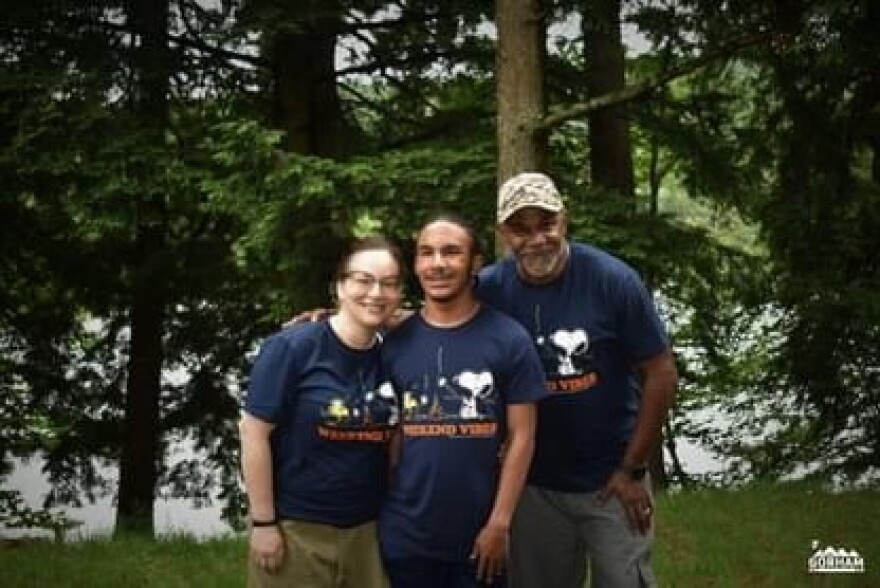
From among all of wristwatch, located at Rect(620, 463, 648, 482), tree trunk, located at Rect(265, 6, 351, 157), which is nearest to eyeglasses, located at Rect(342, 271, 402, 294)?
wristwatch, located at Rect(620, 463, 648, 482)

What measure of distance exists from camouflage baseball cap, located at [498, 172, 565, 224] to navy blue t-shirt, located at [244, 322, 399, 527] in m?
0.66

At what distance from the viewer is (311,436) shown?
304 centimetres

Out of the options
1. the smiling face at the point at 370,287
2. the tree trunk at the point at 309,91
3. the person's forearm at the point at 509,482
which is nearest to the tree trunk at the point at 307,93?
the tree trunk at the point at 309,91

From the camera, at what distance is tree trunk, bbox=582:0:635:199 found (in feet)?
29.9

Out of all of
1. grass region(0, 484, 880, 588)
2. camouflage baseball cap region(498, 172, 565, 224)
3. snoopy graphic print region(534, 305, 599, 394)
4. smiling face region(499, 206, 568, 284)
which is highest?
camouflage baseball cap region(498, 172, 565, 224)

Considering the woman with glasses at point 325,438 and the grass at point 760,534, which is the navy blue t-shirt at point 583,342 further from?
the grass at point 760,534

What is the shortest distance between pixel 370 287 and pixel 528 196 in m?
0.62

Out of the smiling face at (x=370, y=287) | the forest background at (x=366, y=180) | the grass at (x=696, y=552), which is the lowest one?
the grass at (x=696, y=552)

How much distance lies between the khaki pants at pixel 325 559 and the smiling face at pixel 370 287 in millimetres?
647

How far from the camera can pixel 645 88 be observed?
568cm

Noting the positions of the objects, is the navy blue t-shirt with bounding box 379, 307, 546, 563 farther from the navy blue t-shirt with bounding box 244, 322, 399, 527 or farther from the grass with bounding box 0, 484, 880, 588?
the grass with bounding box 0, 484, 880, 588

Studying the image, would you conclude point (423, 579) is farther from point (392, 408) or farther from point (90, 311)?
point (90, 311)

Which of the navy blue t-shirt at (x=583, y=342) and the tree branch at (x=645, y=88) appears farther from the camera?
the tree branch at (x=645, y=88)

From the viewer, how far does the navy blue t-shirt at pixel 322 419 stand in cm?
303
